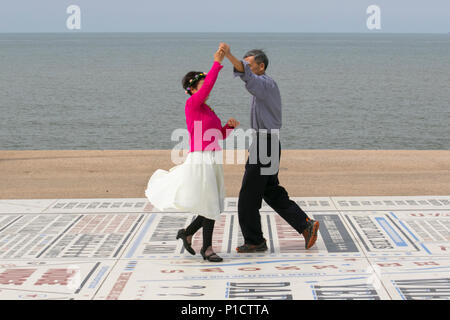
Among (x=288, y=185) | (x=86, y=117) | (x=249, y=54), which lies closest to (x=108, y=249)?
(x=249, y=54)

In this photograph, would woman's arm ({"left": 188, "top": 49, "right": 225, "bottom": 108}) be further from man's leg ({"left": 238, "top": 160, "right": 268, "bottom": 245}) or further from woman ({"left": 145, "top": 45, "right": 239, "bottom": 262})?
man's leg ({"left": 238, "top": 160, "right": 268, "bottom": 245})

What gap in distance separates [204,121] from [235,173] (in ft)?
15.7

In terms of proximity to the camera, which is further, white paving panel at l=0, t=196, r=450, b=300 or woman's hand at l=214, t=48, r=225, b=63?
woman's hand at l=214, t=48, r=225, b=63

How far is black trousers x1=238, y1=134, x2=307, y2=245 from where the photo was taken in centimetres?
521

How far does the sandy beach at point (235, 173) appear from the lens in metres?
8.32

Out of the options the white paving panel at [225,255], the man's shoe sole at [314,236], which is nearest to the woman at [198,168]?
the white paving panel at [225,255]

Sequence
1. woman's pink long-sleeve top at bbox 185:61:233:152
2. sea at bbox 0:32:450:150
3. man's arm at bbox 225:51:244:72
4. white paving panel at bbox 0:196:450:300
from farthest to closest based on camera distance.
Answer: sea at bbox 0:32:450:150
woman's pink long-sleeve top at bbox 185:61:233:152
man's arm at bbox 225:51:244:72
white paving panel at bbox 0:196:450:300

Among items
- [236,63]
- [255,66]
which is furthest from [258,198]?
[236,63]

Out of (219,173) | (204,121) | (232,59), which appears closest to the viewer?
(232,59)

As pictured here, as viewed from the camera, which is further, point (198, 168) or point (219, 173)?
point (219, 173)

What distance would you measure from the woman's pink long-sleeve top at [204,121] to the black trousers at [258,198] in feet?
1.18

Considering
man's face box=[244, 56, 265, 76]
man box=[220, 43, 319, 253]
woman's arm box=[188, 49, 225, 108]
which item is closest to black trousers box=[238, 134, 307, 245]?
man box=[220, 43, 319, 253]

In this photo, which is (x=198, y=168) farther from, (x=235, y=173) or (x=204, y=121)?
(x=235, y=173)

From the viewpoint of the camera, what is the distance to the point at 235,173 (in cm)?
963
